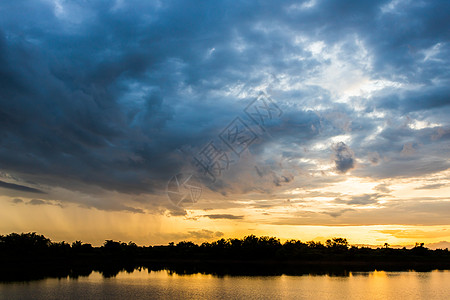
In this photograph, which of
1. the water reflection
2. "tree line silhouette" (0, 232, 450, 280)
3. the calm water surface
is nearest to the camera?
the calm water surface

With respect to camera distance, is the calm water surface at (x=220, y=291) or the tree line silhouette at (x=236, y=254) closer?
the calm water surface at (x=220, y=291)

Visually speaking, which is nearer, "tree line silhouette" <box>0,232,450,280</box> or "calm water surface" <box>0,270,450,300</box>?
"calm water surface" <box>0,270,450,300</box>

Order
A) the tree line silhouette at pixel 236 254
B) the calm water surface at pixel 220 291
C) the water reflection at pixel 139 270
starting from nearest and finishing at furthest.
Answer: the calm water surface at pixel 220 291 → the water reflection at pixel 139 270 → the tree line silhouette at pixel 236 254

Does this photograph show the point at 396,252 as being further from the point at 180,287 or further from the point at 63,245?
the point at 63,245

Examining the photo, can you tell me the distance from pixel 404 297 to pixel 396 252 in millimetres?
81673

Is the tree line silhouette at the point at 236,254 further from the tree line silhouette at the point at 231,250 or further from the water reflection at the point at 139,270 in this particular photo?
the water reflection at the point at 139,270

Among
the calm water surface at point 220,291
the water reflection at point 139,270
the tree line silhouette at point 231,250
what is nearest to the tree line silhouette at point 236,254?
the tree line silhouette at point 231,250

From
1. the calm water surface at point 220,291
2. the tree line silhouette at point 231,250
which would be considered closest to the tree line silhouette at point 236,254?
the tree line silhouette at point 231,250

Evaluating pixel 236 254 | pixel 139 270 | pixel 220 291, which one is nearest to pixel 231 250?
pixel 236 254

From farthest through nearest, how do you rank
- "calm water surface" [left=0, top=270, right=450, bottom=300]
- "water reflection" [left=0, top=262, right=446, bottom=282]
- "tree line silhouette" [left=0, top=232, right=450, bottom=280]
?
"tree line silhouette" [left=0, top=232, right=450, bottom=280]
"water reflection" [left=0, top=262, right=446, bottom=282]
"calm water surface" [left=0, top=270, right=450, bottom=300]

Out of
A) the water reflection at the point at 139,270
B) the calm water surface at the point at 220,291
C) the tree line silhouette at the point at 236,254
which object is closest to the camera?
the calm water surface at the point at 220,291

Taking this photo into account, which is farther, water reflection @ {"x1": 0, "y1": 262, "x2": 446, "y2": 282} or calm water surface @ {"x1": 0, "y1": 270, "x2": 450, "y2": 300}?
water reflection @ {"x1": 0, "y1": 262, "x2": 446, "y2": 282}

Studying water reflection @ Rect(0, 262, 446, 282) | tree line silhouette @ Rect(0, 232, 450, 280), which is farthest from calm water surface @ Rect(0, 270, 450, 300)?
tree line silhouette @ Rect(0, 232, 450, 280)

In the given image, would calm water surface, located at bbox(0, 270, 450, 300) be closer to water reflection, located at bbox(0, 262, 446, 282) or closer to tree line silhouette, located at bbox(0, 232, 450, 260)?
water reflection, located at bbox(0, 262, 446, 282)
